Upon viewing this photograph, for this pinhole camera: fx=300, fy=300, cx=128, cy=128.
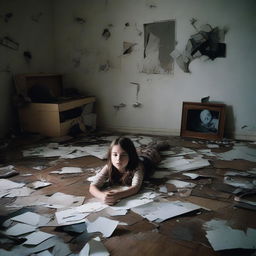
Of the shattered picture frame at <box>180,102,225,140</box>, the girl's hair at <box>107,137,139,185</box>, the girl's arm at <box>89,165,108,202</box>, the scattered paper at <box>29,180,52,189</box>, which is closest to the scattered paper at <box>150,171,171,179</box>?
the girl's hair at <box>107,137,139,185</box>

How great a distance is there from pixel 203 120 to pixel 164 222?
2.15m

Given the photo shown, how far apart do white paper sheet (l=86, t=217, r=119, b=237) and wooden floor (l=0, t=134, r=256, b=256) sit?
0.10ft

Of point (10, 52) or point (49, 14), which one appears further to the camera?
point (49, 14)

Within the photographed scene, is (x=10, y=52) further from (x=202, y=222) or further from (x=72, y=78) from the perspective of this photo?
(x=202, y=222)

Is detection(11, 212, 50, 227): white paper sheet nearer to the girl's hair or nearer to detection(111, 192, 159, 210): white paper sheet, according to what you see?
detection(111, 192, 159, 210): white paper sheet

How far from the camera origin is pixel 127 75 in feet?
12.7

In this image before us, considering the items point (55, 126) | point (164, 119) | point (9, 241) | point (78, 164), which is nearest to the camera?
point (9, 241)

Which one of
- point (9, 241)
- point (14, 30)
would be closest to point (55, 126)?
point (14, 30)

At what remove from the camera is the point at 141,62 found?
3.77m

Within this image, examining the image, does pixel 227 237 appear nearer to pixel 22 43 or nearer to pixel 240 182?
pixel 240 182

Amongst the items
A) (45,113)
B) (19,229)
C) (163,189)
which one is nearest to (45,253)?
(19,229)

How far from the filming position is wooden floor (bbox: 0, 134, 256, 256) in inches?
56.5

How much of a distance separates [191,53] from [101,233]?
258cm

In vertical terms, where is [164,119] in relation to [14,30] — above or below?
below
